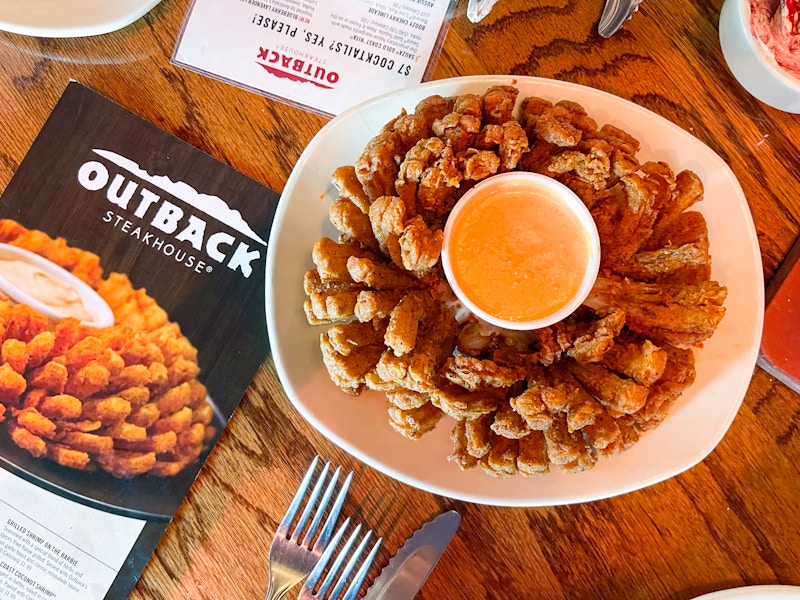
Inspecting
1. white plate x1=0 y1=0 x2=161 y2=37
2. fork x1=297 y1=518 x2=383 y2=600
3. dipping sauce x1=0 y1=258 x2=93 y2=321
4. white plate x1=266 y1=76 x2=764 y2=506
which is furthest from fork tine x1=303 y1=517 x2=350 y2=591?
white plate x1=0 y1=0 x2=161 y2=37

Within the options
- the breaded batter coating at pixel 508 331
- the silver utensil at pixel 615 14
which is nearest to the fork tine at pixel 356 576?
the breaded batter coating at pixel 508 331

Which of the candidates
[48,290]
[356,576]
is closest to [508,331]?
[356,576]

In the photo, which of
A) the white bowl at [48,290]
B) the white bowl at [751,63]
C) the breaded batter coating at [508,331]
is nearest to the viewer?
the breaded batter coating at [508,331]

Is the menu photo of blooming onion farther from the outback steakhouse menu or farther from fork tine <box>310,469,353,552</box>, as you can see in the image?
fork tine <box>310,469,353,552</box>

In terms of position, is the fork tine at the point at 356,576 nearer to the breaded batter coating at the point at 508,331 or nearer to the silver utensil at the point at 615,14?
the breaded batter coating at the point at 508,331

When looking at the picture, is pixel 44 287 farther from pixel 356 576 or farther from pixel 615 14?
pixel 615 14
